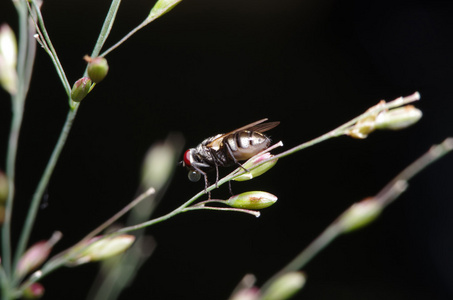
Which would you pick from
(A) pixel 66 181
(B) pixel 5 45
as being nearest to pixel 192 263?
(A) pixel 66 181

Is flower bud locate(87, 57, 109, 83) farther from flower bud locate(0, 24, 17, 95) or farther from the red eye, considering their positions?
the red eye

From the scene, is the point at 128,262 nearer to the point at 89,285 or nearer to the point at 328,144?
the point at 89,285

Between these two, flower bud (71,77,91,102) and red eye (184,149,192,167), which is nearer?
flower bud (71,77,91,102)

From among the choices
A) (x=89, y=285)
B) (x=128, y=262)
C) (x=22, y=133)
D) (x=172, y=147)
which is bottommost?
(x=128, y=262)

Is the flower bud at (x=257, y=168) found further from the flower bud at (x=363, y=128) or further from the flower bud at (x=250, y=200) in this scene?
the flower bud at (x=363, y=128)

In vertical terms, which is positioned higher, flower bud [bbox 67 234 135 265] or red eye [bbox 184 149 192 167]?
red eye [bbox 184 149 192 167]

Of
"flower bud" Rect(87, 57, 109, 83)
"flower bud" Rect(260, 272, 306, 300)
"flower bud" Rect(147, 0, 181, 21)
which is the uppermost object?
"flower bud" Rect(147, 0, 181, 21)

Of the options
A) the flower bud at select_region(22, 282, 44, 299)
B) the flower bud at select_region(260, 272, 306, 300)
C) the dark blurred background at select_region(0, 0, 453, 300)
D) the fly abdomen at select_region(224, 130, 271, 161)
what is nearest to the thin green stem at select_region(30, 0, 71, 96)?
the flower bud at select_region(22, 282, 44, 299)
